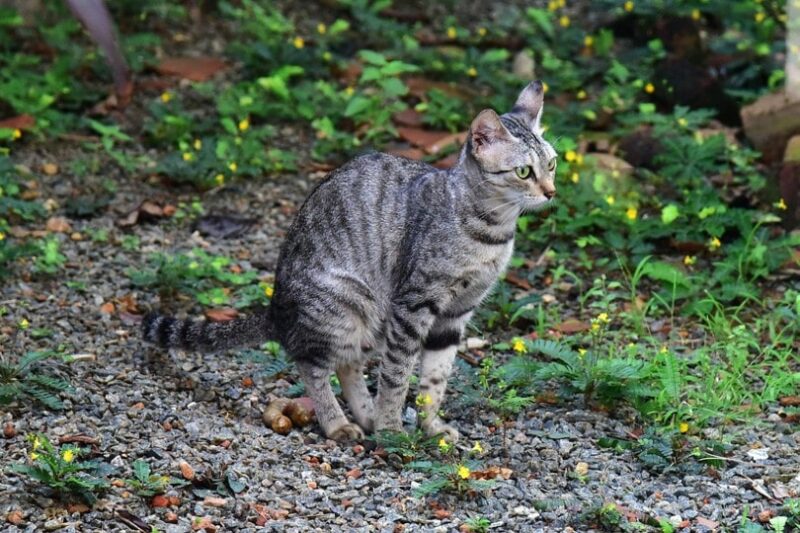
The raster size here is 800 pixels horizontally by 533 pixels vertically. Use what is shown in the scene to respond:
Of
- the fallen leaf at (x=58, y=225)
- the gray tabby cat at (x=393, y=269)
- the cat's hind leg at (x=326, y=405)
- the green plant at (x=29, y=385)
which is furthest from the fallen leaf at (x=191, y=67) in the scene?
the cat's hind leg at (x=326, y=405)

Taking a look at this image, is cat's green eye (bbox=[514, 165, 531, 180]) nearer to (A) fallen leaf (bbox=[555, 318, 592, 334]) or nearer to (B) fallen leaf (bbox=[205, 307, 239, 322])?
(A) fallen leaf (bbox=[555, 318, 592, 334])

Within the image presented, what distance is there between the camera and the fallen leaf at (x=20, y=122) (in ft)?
25.0

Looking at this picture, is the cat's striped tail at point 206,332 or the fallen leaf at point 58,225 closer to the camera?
the cat's striped tail at point 206,332

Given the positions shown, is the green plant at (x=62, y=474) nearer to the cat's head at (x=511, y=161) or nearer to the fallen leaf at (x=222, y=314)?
the fallen leaf at (x=222, y=314)

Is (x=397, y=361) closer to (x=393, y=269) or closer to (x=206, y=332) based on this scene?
(x=393, y=269)

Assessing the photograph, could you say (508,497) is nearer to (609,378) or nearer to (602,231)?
(609,378)

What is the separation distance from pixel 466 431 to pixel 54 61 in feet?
15.8

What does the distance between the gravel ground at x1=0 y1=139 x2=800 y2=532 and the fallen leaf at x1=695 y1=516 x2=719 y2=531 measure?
0.7 inches

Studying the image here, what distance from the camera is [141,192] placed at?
24.1ft

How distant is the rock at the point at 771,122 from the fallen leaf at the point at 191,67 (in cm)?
375

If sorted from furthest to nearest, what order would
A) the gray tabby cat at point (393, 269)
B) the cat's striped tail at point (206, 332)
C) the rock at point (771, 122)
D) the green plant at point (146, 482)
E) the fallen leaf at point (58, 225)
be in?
1. the rock at point (771, 122)
2. the fallen leaf at point (58, 225)
3. the cat's striped tail at point (206, 332)
4. the gray tabby cat at point (393, 269)
5. the green plant at point (146, 482)

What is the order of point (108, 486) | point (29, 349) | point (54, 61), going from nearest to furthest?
1. point (108, 486)
2. point (29, 349)
3. point (54, 61)

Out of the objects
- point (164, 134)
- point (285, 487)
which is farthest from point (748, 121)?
point (285, 487)

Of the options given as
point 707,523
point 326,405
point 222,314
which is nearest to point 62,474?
point 326,405
